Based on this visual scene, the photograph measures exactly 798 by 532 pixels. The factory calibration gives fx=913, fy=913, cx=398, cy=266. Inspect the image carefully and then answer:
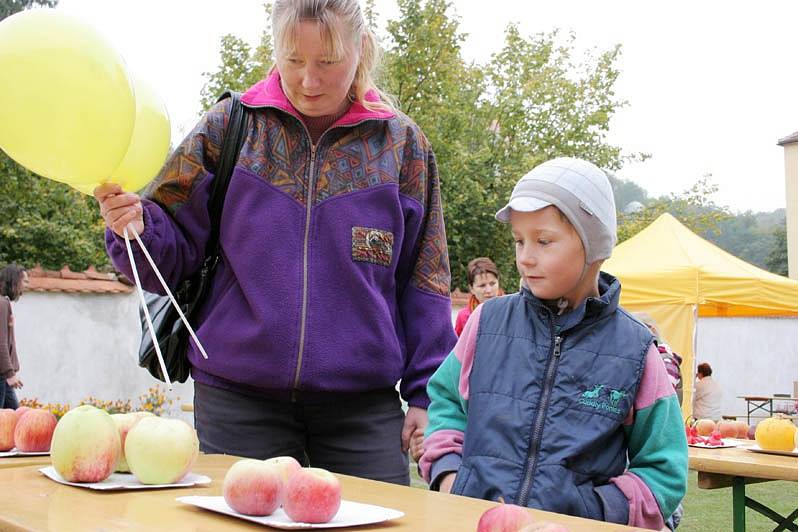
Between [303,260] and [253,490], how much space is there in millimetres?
888

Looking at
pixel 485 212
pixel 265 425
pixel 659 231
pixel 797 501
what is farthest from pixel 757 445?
pixel 485 212

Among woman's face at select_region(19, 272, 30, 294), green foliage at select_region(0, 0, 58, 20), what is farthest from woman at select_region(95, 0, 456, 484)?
green foliage at select_region(0, 0, 58, 20)

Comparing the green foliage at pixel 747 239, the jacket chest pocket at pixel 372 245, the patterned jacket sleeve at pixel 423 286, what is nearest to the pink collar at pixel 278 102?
the patterned jacket sleeve at pixel 423 286

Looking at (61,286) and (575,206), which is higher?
(61,286)

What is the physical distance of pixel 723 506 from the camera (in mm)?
8148

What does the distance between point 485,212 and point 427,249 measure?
43.5 ft

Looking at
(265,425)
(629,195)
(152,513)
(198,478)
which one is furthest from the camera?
(629,195)

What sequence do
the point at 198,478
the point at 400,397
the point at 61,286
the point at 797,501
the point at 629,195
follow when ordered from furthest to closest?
the point at 629,195 → the point at 61,286 → the point at 797,501 → the point at 400,397 → the point at 198,478

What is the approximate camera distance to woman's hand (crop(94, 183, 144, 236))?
2.07 meters

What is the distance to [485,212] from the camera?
51.4 ft

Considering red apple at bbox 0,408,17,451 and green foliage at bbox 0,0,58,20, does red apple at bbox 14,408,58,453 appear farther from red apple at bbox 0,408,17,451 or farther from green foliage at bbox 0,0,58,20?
green foliage at bbox 0,0,58,20

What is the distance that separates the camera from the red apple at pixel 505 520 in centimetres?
A: 118

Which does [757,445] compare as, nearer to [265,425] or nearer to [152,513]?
[265,425]

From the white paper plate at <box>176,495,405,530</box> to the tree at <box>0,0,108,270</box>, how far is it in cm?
1529
